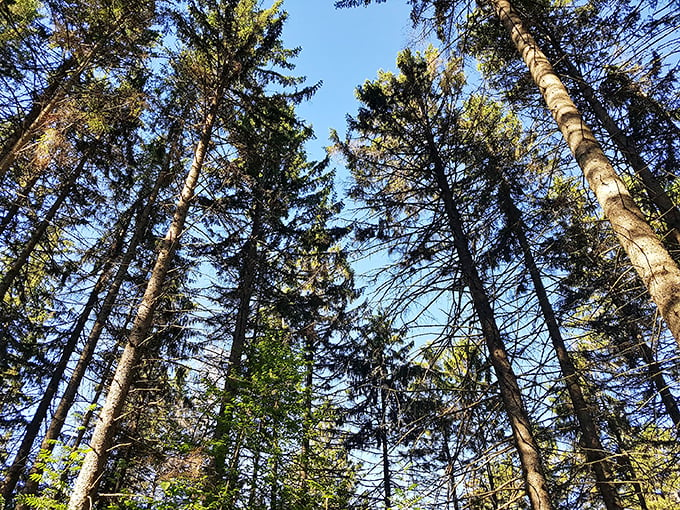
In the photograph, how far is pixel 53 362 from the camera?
10781 mm

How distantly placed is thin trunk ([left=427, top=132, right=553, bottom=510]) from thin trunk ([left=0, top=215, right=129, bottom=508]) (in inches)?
297

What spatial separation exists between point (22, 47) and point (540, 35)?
11.9 meters

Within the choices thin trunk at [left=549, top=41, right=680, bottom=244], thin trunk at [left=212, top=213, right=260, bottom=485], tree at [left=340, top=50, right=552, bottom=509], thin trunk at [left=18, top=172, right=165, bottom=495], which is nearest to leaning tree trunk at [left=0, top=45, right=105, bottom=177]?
thin trunk at [left=18, top=172, right=165, bottom=495]

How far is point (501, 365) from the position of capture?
19.5 ft

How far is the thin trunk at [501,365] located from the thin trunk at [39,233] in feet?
27.6

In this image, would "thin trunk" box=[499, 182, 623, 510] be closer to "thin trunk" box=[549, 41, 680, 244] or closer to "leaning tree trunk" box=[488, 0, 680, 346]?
"thin trunk" box=[549, 41, 680, 244]

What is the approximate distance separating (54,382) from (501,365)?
10.8 m

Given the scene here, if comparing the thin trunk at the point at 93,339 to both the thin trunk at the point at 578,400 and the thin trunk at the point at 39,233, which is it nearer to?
the thin trunk at the point at 39,233

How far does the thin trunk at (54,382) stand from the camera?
8.25 metres

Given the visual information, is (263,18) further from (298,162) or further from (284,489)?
(284,489)

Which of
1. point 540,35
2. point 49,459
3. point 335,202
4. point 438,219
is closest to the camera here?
point 49,459

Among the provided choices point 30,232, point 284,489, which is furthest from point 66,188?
point 284,489

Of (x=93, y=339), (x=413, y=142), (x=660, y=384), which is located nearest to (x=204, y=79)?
(x=413, y=142)

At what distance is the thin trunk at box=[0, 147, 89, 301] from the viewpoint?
333 inches
